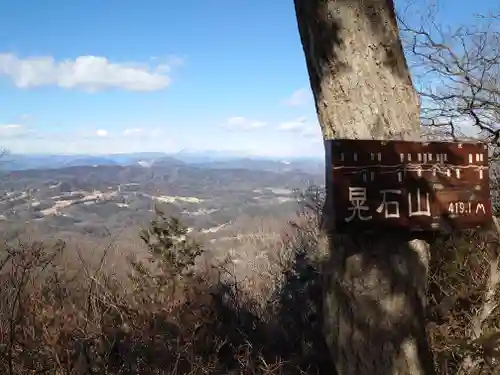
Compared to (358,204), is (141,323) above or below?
below

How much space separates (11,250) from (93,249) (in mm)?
2138

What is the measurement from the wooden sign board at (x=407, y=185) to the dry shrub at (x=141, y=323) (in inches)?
113

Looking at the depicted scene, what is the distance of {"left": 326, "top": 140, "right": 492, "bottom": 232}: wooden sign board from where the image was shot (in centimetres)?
163

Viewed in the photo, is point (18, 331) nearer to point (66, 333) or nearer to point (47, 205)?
point (66, 333)

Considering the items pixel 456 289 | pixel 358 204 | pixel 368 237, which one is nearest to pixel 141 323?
pixel 456 289

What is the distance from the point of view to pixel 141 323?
5.25 m

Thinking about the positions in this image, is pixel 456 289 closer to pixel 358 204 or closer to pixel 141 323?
pixel 141 323

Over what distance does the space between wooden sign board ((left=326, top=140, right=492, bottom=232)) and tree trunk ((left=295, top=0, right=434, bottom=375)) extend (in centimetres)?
9

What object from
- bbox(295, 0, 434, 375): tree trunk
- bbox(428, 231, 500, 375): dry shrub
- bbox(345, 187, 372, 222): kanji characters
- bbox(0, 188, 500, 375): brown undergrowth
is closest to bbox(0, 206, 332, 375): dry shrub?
bbox(0, 188, 500, 375): brown undergrowth

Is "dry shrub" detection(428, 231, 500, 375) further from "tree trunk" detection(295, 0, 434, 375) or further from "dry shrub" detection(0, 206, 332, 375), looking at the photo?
"tree trunk" detection(295, 0, 434, 375)

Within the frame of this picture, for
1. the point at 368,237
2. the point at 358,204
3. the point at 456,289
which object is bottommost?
the point at 456,289

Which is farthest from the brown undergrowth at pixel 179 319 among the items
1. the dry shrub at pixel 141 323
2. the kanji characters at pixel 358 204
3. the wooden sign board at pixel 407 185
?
the kanji characters at pixel 358 204

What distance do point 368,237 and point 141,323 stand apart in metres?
4.12

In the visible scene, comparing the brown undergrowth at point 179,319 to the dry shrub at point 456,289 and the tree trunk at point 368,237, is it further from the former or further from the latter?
the tree trunk at point 368,237
